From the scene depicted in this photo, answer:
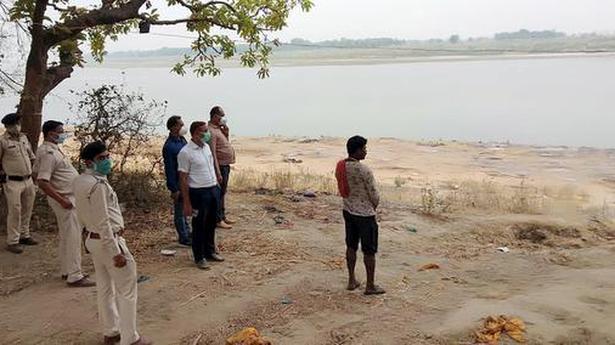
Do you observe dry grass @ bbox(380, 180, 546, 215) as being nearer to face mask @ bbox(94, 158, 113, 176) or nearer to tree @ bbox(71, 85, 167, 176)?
tree @ bbox(71, 85, 167, 176)

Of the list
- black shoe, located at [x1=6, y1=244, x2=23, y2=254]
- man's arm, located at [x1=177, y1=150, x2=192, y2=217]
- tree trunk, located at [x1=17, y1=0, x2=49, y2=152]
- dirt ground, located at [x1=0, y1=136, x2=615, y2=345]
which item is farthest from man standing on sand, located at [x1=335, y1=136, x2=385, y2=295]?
tree trunk, located at [x1=17, y1=0, x2=49, y2=152]

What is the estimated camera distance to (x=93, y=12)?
880 centimetres

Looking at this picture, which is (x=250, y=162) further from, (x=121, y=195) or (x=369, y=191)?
(x=369, y=191)

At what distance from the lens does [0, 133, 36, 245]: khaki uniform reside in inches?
299

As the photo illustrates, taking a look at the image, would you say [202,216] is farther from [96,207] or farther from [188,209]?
[96,207]

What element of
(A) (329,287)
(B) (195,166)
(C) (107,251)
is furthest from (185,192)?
(C) (107,251)

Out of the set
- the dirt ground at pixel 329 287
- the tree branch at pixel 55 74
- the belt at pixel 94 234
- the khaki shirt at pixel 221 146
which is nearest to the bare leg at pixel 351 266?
the dirt ground at pixel 329 287

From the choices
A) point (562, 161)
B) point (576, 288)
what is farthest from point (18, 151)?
point (562, 161)

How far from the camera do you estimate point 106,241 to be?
16.6ft

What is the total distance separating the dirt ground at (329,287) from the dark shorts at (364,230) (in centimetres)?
54

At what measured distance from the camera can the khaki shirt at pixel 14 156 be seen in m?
7.59

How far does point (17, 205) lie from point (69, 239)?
1337 mm

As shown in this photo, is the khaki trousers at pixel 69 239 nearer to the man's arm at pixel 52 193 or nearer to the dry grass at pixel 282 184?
the man's arm at pixel 52 193

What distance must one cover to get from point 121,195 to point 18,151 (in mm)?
2548
